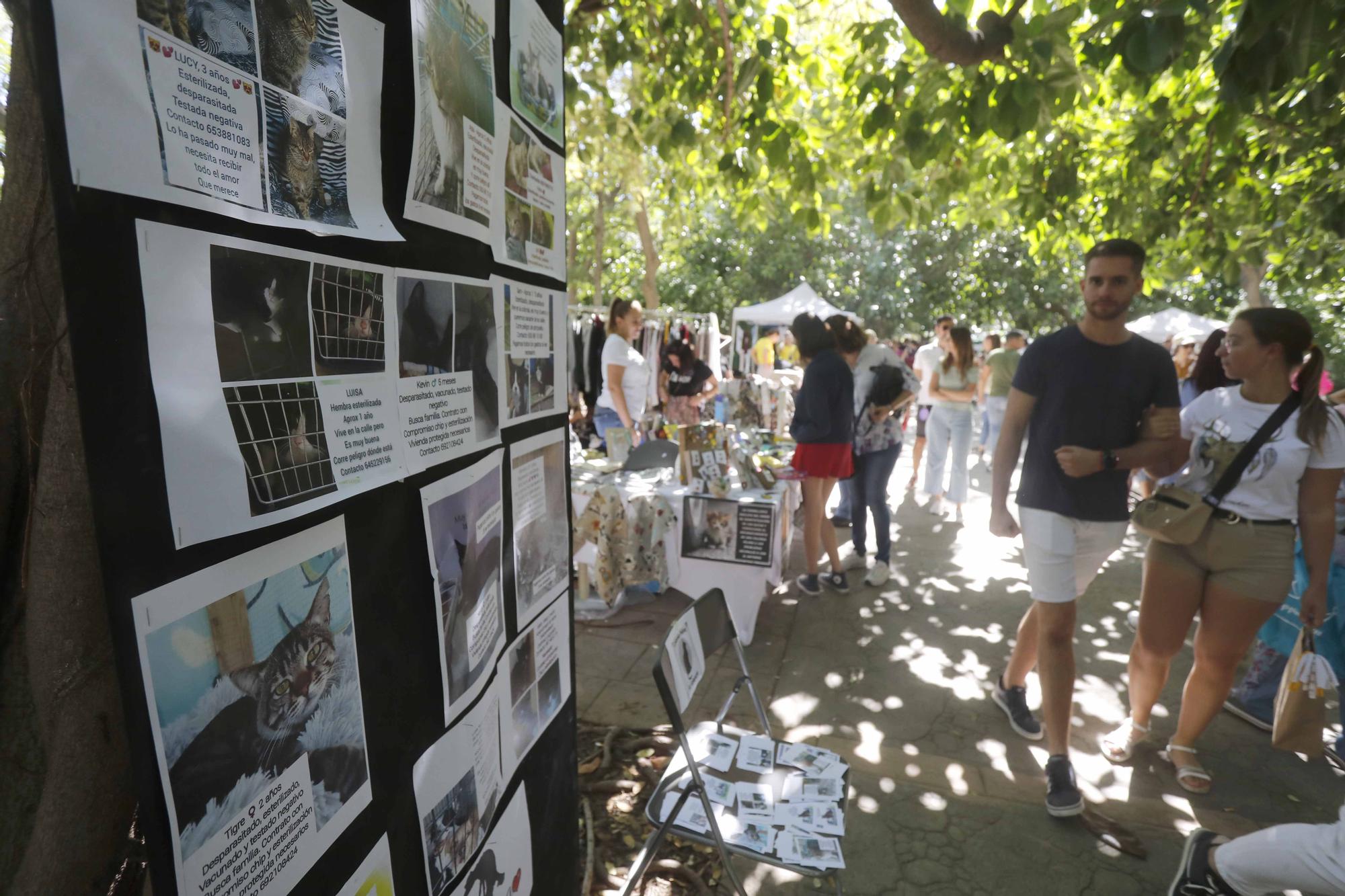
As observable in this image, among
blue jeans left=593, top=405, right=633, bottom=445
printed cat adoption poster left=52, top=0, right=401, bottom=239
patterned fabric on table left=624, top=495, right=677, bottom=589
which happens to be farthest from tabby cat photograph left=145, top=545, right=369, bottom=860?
blue jeans left=593, top=405, right=633, bottom=445

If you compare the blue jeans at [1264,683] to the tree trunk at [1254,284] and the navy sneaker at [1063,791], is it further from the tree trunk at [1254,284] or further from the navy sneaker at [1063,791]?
the tree trunk at [1254,284]

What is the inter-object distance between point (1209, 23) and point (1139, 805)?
3.33 metres

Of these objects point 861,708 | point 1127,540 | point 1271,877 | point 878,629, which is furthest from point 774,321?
point 1271,877

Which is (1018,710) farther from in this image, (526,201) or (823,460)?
(526,201)

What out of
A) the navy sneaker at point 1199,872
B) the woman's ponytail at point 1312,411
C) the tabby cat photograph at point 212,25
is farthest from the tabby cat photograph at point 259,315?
the woman's ponytail at point 1312,411

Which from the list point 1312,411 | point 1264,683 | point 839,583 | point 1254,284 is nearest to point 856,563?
point 839,583

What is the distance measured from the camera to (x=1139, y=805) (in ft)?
9.07

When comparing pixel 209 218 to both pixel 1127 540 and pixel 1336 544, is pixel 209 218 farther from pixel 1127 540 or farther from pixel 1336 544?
pixel 1127 540

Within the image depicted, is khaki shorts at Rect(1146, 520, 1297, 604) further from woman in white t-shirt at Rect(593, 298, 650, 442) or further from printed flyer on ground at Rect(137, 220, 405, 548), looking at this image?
woman in white t-shirt at Rect(593, 298, 650, 442)

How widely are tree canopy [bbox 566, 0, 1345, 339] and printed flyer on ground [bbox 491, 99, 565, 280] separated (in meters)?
1.64

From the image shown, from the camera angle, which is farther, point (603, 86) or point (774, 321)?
point (774, 321)

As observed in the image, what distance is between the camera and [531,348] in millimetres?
1386

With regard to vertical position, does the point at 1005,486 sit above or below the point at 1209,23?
below

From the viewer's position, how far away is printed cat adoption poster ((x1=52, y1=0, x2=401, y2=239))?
20.5 inches
